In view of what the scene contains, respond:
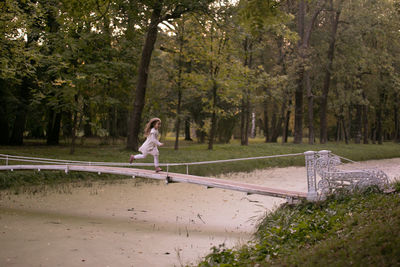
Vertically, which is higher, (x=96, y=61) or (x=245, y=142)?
(x=96, y=61)

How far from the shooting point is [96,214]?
330 inches

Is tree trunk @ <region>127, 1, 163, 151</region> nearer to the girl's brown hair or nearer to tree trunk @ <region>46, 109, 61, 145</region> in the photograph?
tree trunk @ <region>46, 109, 61, 145</region>

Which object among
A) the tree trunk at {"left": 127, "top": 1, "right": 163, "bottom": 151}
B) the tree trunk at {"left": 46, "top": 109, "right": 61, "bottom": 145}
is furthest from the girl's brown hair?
the tree trunk at {"left": 46, "top": 109, "right": 61, "bottom": 145}

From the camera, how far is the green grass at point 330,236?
4.59m

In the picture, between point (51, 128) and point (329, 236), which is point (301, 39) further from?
point (329, 236)

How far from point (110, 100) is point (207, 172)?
524 centimetres

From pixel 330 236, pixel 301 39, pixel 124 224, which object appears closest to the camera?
pixel 330 236

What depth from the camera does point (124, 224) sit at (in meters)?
7.64

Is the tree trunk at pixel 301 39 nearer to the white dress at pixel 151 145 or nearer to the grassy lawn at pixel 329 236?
the white dress at pixel 151 145

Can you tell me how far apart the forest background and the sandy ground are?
148 inches

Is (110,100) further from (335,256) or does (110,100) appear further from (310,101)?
(310,101)

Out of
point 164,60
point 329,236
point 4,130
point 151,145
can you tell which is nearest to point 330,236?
point 329,236

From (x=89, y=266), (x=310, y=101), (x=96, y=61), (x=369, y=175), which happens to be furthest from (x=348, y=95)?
(x=89, y=266)

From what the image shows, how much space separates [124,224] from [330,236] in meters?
3.92
